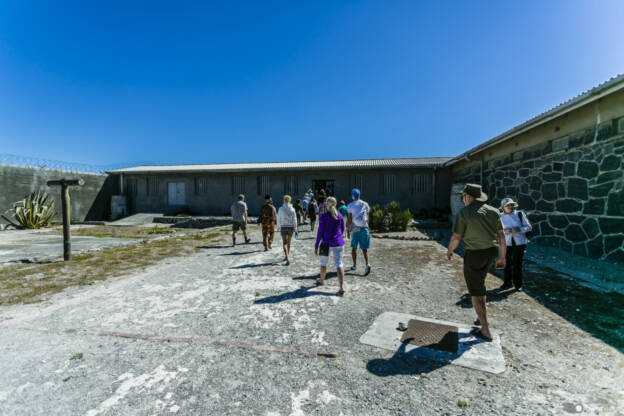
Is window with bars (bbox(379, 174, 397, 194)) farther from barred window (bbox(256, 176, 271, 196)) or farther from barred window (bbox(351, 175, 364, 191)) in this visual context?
barred window (bbox(256, 176, 271, 196))

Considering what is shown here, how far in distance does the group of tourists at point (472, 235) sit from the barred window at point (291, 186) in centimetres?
946

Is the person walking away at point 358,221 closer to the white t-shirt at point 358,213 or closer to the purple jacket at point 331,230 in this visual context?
the white t-shirt at point 358,213

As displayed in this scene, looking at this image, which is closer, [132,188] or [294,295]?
[294,295]

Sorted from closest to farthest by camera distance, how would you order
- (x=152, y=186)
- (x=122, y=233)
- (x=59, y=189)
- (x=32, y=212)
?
(x=122, y=233)
(x=32, y=212)
(x=59, y=189)
(x=152, y=186)

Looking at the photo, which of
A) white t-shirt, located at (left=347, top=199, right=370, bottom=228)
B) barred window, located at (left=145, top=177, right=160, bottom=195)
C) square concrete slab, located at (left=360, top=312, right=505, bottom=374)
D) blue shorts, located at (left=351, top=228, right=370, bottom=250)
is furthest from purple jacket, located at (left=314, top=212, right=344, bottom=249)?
barred window, located at (left=145, top=177, right=160, bottom=195)

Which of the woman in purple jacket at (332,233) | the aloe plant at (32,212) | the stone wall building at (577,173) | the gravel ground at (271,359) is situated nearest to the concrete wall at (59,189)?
the aloe plant at (32,212)

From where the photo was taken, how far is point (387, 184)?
17156 mm

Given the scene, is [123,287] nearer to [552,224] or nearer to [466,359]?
[466,359]

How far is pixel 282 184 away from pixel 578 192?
14486 millimetres

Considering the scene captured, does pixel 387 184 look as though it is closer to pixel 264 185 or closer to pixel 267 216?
pixel 264 185

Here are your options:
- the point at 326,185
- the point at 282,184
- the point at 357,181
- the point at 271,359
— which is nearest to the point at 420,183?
the point at 357,181

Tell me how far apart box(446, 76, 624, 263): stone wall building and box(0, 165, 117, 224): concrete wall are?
2270 centimetres

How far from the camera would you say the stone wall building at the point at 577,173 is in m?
5.62

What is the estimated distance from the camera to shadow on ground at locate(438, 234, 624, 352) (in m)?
3.32
